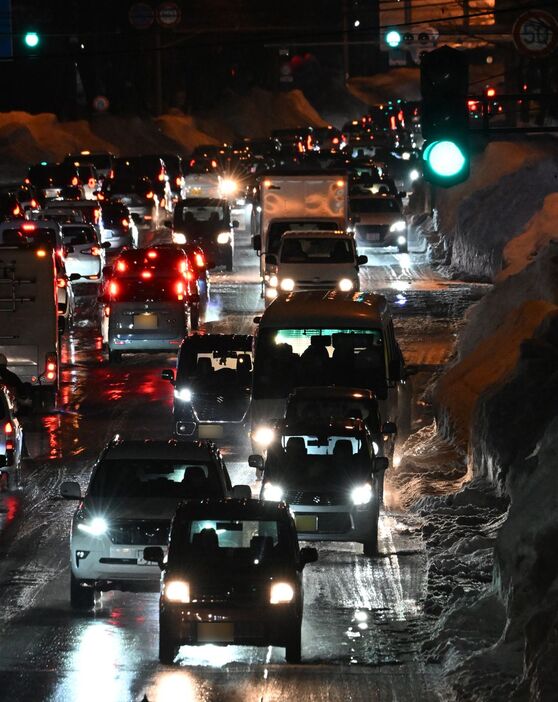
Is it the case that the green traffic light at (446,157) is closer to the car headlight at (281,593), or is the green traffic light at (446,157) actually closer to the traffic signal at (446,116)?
the traffic signal at (446,116)

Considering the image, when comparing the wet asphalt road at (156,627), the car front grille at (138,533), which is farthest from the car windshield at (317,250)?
the car front grille at (138,533)

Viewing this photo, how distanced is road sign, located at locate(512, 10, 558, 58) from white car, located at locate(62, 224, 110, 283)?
578 inches

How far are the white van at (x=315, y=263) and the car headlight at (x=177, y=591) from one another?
23229 mm

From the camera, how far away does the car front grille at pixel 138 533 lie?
46.2 feet

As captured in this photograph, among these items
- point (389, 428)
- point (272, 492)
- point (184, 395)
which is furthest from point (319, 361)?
point (272, 492)

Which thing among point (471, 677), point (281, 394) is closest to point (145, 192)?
point (281, 394)

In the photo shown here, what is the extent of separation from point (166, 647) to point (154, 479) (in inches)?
116

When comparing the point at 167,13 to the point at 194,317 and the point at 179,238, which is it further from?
the point at 194,317

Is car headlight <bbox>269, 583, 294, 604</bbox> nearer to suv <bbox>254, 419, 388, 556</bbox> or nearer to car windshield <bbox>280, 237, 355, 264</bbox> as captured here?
suv <bbox>254, 419, 388, 556</bbox>

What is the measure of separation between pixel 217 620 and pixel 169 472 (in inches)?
126

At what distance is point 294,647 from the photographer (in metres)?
12.5

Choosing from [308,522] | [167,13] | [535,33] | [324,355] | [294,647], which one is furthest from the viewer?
[167,13]

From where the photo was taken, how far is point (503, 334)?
24.9m

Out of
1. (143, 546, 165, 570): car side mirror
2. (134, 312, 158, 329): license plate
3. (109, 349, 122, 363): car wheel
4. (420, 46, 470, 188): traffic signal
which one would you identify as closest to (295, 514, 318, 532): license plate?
(143, 546, 165, 570): car side mirror
